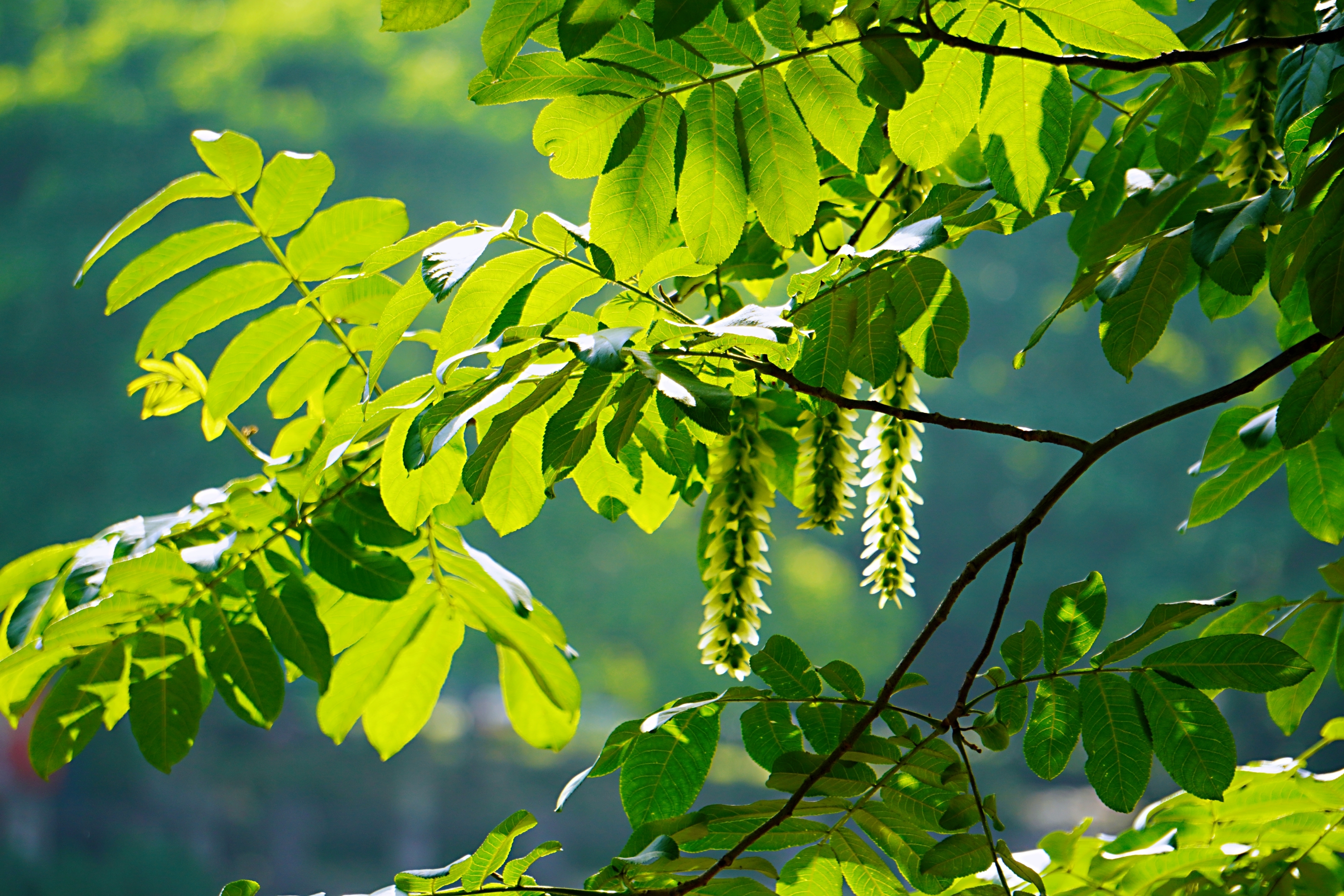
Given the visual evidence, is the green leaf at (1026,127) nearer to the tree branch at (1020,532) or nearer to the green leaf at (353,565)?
the tree branch at (1020,532)

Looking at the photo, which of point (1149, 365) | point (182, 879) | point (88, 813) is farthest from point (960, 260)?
point (88, 813)

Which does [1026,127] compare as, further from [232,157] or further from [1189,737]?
[232,157]

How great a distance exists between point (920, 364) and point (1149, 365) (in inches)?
452

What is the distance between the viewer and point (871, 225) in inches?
28.6

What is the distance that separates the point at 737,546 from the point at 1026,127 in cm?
33

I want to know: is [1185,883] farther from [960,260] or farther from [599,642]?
[960,260]

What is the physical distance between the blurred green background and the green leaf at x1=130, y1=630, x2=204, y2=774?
25.6 feet

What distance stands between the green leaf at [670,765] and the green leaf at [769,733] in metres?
0.03

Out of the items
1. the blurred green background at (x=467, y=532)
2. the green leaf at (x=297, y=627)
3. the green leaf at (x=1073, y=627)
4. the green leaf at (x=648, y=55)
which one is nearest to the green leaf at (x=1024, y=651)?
the green leaf at (x=1073, y=627)

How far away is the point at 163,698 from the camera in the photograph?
634 mm

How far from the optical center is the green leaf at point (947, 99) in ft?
1.53

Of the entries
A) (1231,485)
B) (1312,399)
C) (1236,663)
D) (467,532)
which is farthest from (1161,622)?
(467,532)

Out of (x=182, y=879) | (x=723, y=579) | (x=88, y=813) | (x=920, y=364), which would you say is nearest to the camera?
(x=920, y=364)

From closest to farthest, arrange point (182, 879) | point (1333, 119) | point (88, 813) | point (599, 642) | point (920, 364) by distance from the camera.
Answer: point (1333, 119) → point (920, 364) → point (182, 879) → point (88, 813) → point (599, 642)
